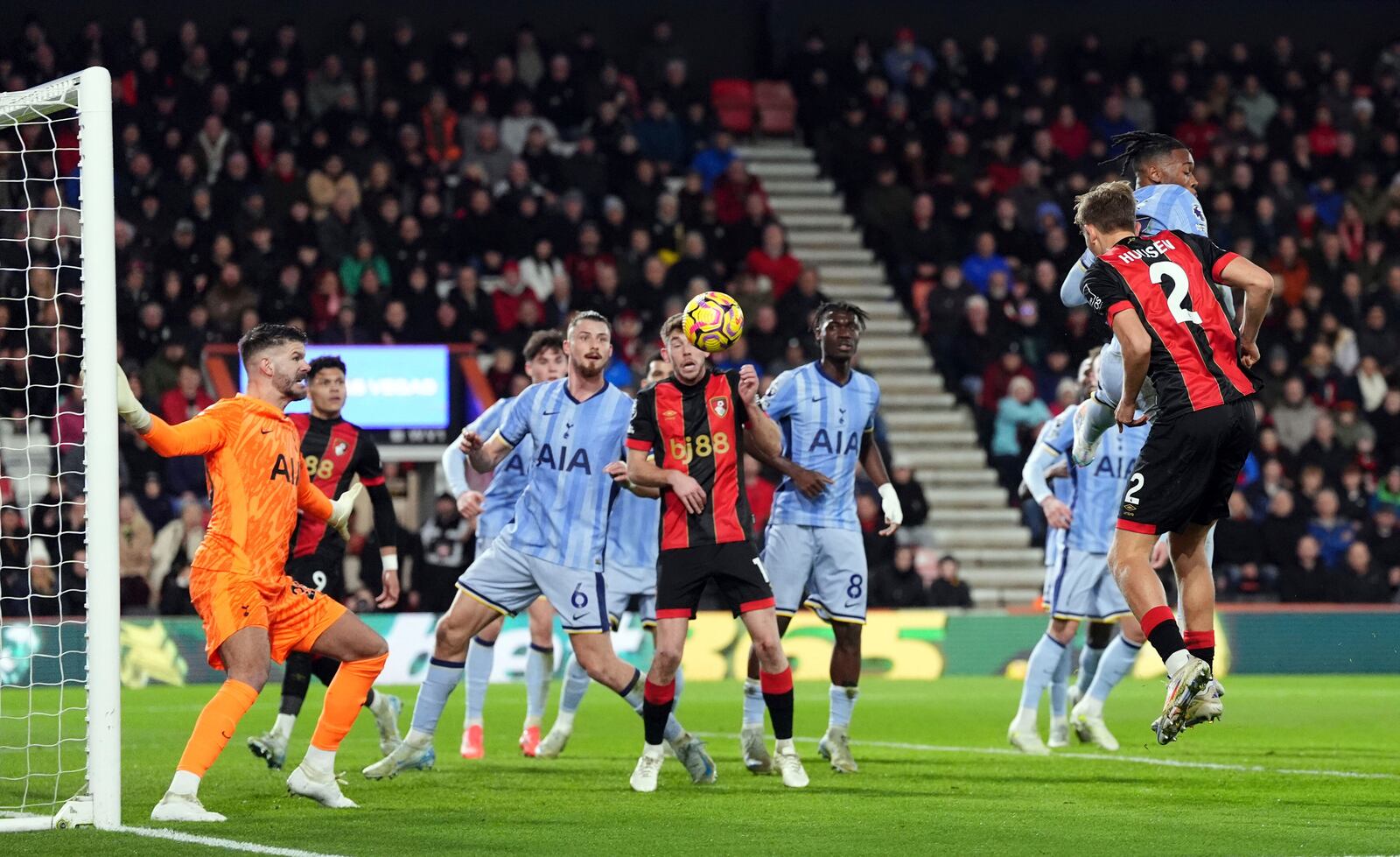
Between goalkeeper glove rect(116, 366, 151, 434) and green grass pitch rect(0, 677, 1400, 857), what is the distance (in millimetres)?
1539

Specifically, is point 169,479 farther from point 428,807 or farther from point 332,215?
point 428,807

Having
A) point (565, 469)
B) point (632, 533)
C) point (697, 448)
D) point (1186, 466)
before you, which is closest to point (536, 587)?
point (565, 469)

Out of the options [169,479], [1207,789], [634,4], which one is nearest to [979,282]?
[634,4]

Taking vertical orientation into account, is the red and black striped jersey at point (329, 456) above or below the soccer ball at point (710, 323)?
below

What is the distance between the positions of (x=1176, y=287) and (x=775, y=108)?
59.2ft

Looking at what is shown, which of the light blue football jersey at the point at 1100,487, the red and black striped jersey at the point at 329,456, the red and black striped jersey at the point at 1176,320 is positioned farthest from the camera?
the light blue football jersey at the point at 1100,487

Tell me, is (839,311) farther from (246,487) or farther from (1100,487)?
(246,487)

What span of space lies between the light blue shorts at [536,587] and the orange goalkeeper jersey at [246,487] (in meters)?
1.63

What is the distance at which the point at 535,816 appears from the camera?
25.8ft

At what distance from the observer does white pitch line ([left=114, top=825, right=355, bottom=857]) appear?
6.50 meters

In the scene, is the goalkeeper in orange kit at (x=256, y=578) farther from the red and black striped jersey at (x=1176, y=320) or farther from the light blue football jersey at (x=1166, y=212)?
the light blue football jersey at (x=1166, y=212)

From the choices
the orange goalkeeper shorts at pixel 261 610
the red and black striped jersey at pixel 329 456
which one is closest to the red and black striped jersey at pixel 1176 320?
the orange goalkeeper shorts at pixel 261 610

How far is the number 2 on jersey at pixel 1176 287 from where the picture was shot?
765 cm

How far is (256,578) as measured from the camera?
7.61 m
